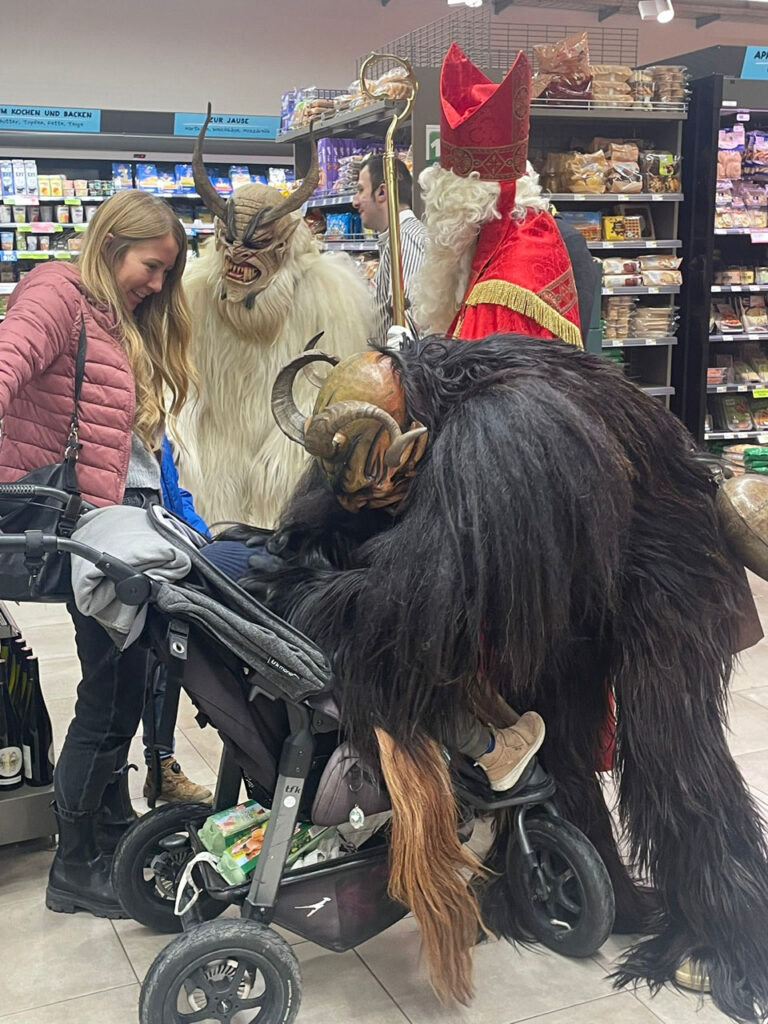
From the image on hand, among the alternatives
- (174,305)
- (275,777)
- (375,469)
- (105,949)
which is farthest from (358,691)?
(174,305)

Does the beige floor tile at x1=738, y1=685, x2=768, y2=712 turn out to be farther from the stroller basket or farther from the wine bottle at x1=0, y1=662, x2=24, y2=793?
the wine bottle at x1=0, y1=662, x2=24, y2=793

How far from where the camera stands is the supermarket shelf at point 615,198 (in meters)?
5.12

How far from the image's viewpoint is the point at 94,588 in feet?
5.25

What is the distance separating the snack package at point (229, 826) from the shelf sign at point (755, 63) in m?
5.64

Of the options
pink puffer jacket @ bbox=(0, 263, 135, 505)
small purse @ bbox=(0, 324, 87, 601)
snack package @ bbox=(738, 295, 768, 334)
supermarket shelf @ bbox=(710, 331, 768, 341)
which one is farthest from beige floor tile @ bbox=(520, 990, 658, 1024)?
snack package @ bbox=(738, 295, 768, 334)

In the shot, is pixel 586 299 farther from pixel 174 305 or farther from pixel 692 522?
pixel 692 522

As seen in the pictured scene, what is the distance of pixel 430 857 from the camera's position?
1626 millimetres

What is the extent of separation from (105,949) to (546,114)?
169 inches

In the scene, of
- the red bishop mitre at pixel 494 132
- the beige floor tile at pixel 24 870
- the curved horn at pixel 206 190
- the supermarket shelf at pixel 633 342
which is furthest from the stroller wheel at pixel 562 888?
the supermarket shelf at pixel 633 342

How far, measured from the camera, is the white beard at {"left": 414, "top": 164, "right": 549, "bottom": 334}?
2.43 m

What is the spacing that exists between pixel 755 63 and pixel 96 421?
536 cm

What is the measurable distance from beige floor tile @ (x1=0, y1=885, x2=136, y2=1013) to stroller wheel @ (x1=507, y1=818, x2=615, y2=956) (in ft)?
2.54

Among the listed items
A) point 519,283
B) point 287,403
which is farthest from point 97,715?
point 519,283

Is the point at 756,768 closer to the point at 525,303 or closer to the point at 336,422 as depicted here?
the point at 525,303
